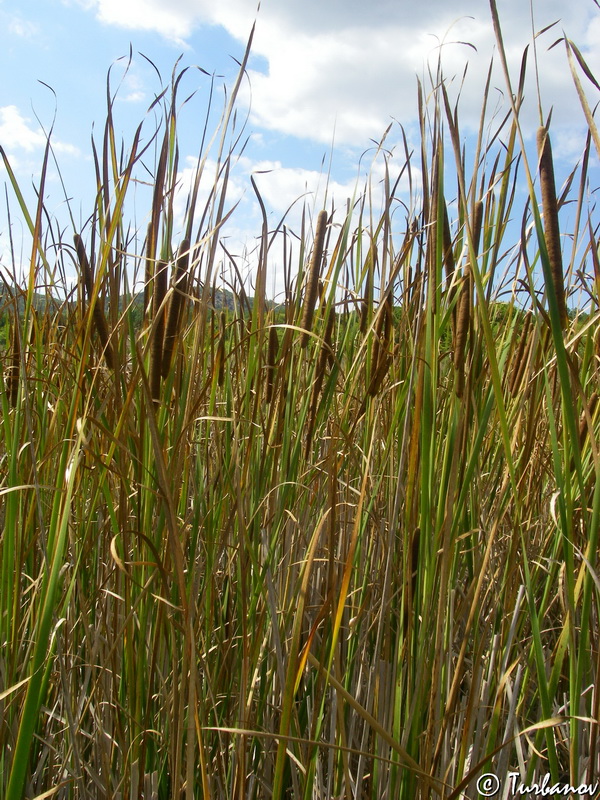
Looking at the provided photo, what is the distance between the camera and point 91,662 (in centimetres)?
95

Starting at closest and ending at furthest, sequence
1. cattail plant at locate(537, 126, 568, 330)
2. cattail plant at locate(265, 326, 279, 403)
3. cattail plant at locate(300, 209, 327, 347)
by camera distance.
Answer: cattail plant at locate(537, 126, 568, 330)
cattail plant at locate(300, 209, 327, 347)
cattail plant at locate(265, 326, 279, 403)

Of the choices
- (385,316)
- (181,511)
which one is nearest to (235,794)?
(181,511)

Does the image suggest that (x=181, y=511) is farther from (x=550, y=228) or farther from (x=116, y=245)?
(x=550, y=228)

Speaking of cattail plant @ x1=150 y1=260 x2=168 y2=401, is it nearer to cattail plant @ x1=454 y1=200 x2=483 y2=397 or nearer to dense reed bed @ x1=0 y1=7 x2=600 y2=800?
dense reed bed @ x1=0 y1=7 x2=600 y2=800

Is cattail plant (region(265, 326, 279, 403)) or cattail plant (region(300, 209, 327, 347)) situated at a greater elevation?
cattail plant (region(300, 209, 327, 347))

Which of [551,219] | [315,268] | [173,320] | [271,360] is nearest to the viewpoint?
[551,219]

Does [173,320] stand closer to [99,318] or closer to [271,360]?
[99,318]

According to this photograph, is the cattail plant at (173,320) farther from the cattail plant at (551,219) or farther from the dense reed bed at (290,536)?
the cattail plant at (551,219)

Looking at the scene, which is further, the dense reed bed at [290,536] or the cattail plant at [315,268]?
the cattail plant at [315,268]

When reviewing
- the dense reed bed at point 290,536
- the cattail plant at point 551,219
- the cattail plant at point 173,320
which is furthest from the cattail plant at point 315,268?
the cattail plant at point 551,219

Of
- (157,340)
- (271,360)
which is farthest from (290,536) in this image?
(157,340)

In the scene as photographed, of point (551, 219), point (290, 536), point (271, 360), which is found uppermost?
point (551, 219)

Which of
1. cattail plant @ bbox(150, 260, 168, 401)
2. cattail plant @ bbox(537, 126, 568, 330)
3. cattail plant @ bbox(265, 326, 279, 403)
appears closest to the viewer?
cattail plant @ bbox(537, 126, 568, 330)

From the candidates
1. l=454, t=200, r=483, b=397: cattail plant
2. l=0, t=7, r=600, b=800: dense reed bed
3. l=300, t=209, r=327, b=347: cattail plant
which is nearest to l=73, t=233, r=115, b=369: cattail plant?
l=0, t=7, r=600, b=800: dense reed bed
